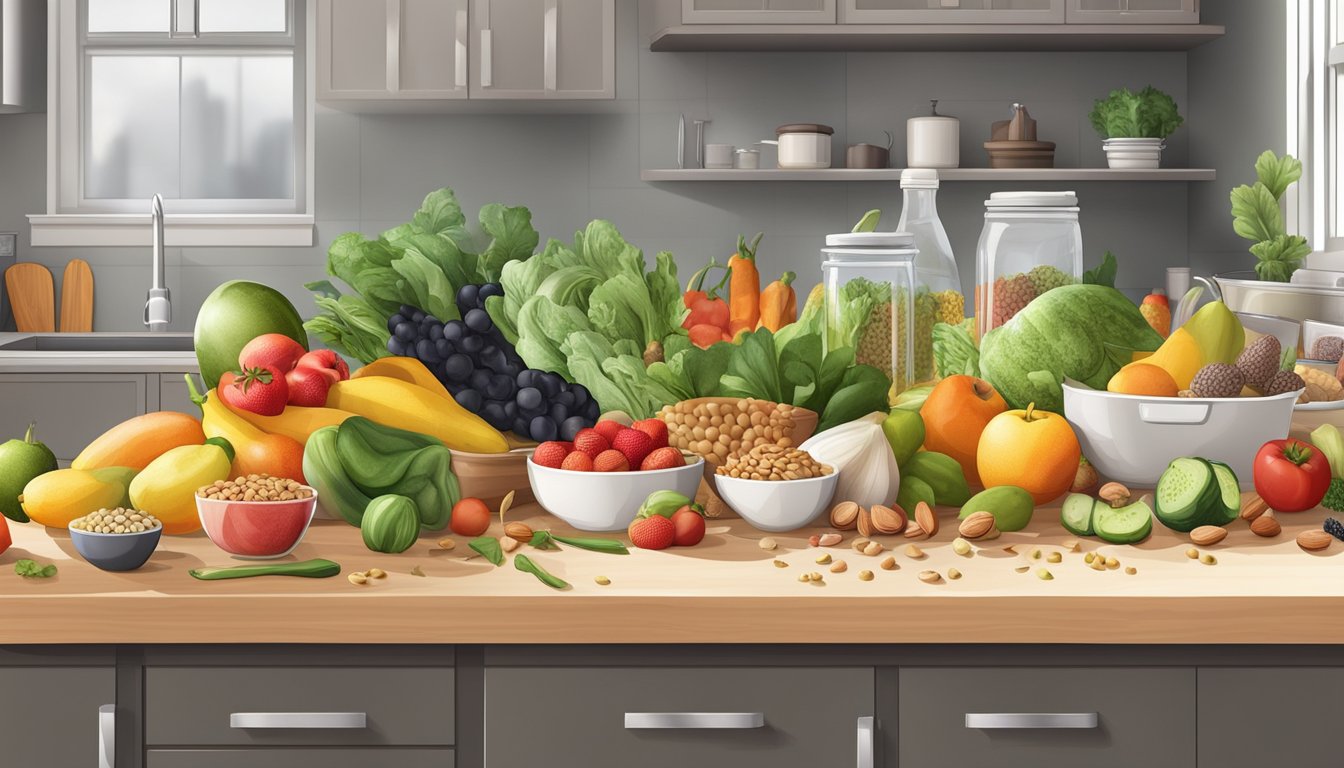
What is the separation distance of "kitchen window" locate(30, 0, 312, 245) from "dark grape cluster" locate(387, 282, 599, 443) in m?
2.92

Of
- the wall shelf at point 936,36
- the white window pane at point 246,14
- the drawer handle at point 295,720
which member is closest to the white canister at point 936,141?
the wall shelf at point 936,36

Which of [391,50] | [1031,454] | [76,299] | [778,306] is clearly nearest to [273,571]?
[1031,454]

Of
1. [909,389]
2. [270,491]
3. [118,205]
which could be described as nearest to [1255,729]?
[909,389]

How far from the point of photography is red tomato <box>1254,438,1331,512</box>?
→ 147cm

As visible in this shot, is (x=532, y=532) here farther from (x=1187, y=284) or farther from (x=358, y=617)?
(x=1187, y=284)

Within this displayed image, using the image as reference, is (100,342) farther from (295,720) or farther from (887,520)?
(887,520)

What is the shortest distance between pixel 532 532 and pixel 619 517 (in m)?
0.10

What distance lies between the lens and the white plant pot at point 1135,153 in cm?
415

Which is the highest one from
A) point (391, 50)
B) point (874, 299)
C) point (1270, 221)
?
point (391, 50)

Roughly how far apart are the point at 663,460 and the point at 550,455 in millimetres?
129

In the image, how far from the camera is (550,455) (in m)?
1.45

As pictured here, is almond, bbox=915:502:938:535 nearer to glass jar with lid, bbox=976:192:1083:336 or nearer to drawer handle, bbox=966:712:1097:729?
drawer handle, bbox=966:712:1097:729

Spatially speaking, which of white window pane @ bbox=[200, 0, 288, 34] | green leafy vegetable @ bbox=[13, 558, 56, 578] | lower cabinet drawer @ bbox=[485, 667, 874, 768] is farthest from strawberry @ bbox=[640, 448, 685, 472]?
white window pane @ bbox=[200, 0, 288, 34]

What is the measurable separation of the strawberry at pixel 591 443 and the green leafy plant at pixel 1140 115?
10.5ft
